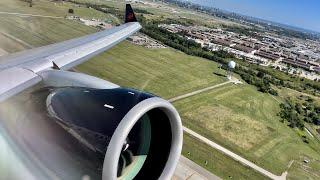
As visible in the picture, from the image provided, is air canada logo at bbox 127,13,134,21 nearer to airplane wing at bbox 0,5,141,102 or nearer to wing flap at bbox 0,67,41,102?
airplane wing at bbox 0,5,141,102

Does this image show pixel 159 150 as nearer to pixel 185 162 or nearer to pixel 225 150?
pixel 185 162

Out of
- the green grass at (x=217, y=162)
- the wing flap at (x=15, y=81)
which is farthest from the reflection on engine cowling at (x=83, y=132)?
the green grass at (x=217, y=162)

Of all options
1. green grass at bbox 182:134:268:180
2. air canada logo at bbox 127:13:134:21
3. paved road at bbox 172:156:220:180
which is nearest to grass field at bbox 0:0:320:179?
green grass at bbox 182:134:268:180

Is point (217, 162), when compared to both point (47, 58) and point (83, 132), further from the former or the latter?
point (83, 132)

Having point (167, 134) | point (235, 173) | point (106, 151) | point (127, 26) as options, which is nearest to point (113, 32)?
point (127, 26)

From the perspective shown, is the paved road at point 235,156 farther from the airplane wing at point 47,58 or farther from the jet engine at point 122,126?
the jet engine at point 122,126

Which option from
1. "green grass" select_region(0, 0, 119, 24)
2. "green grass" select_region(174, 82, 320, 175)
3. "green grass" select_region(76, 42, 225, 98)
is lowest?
"green grass" select_region(174, 82, 320, 175)

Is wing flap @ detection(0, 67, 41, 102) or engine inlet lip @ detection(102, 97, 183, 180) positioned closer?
engine inlet lip @ detection(102, 97, 183, 180)
